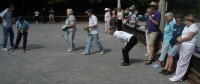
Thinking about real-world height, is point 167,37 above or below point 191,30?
below

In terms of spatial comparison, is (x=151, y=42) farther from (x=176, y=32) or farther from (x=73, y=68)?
(x=73, y=68)

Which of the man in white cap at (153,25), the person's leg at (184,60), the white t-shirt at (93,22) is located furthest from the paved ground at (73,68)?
the white t-shirt at (93,22)

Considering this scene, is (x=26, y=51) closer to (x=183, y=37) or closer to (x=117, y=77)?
(x=117, y=77)

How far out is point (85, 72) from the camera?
8.03m

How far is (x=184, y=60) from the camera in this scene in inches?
274

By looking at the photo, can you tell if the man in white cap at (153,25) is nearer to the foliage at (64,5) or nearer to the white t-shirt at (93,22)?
the white t-shirt at (93,22)

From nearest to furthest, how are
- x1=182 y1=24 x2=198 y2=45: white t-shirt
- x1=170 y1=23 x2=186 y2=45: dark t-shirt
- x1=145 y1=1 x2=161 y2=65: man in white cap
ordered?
1. x1=182 y1=24 x2=198 y2=45: white t-shirt
2. x1=170 y1=23 x2=186 y2=45: dark t-shirt
3. x1=145 y1=1 x2=161 y2=65: man in white cap

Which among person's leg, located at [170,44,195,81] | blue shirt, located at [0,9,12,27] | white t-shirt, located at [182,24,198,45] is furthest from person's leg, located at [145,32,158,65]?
blue shirt, located at [0,9,12,27]

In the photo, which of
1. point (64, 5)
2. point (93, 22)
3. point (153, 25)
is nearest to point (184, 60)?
point (153, 25)

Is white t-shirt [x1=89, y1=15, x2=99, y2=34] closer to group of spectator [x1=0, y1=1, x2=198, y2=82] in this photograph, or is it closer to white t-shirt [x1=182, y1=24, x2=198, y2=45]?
group of spectator [x1=0, y1=1, x2=198, y2=82]

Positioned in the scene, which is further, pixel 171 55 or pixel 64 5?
pixel 64 5

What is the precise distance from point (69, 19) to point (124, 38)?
309cm

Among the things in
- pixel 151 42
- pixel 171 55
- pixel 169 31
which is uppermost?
pixel 169 31

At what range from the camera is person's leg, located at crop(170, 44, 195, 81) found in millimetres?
6863
